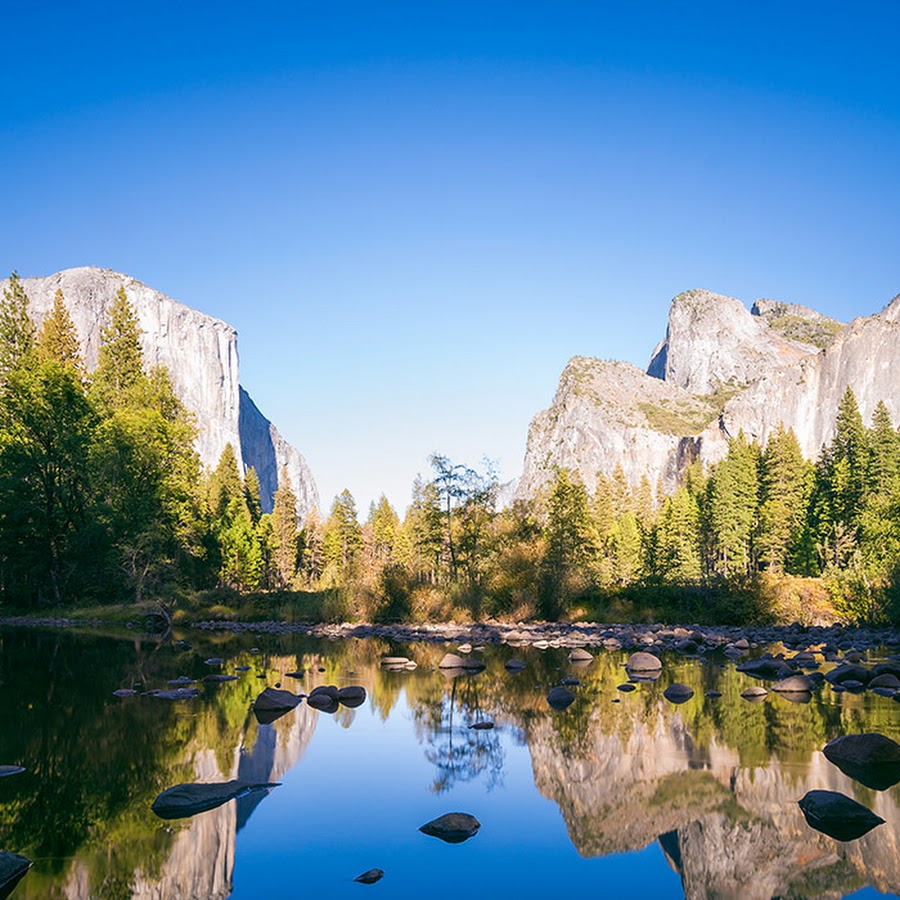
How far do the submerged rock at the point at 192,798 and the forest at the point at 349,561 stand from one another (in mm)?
23086

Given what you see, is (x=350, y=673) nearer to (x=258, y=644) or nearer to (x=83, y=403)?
(x=258, y=644)

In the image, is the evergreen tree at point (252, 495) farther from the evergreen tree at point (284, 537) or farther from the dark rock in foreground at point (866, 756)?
the dark rock in foreground at point (866, 756)

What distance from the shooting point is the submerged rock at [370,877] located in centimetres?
589

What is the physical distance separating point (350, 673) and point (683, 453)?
542 feet

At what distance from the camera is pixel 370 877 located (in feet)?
19.4

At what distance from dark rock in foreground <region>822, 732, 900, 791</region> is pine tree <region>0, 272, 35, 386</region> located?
147 feet

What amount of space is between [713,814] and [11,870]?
5940mm

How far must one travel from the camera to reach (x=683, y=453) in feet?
568

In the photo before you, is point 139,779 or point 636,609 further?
point 636,609

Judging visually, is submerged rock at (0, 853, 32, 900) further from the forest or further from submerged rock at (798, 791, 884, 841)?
the forest

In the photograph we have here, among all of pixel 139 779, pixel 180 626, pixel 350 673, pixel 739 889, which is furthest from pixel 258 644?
pixel 739 889

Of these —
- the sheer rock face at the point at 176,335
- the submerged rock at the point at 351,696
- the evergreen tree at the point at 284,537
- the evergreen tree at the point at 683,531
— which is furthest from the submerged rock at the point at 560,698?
the sheer rock face at the point at 176,335

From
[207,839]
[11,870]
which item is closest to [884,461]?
[207,839]

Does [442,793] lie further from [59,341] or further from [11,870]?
[59,341]
